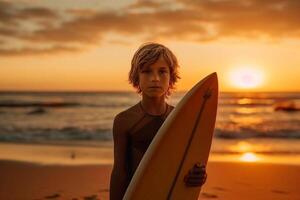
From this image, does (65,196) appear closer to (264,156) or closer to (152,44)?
(152,44)

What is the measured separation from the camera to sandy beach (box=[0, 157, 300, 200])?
17.7 ft

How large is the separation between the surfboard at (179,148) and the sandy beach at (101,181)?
2.85 meters

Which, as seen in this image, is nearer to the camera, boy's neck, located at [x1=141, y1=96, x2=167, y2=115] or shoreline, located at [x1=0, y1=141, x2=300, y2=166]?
boy's neck, located at [x1=141, y1=96, x2=167, y2=115]

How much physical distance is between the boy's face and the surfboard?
6.5 inches

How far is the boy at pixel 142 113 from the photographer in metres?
2.09

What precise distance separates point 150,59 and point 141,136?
14.4 inches

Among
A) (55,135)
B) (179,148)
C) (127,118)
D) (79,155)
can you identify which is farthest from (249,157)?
(127,118)

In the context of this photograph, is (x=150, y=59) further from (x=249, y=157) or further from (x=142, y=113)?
(x=249, y=157)

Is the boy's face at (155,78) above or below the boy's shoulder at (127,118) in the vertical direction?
Answer: above

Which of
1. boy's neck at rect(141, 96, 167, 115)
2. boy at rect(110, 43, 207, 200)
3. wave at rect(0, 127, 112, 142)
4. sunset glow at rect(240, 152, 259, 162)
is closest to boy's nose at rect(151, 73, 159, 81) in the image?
boy at rect(110, 43, 207, 200)

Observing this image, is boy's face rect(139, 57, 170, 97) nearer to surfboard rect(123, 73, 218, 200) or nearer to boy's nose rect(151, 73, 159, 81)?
boy's nose rect(151, 73, 159, 81)

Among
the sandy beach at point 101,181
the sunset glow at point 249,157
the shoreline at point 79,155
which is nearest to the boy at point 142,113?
the sandy beach at point 101,181

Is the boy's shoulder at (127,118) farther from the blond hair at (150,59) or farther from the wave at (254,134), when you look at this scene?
the wave at (254,134)

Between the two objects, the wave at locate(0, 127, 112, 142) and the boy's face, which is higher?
the boy's face
